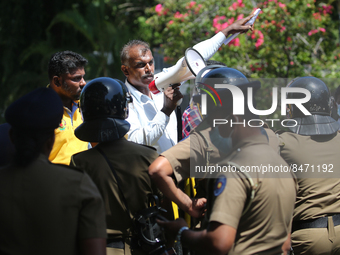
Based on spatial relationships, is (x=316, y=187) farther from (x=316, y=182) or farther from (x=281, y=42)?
(x=281, y=42)

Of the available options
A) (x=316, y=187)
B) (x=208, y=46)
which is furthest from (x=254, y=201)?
(x=208, y=46)

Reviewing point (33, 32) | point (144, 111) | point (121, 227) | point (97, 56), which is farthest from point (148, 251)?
point (33, 32)

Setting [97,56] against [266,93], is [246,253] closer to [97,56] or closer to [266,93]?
[266,93]

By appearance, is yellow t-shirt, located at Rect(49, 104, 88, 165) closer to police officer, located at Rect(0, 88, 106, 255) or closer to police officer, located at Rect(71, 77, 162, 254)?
police officer, located at Rect(71, 77, 162, 254)

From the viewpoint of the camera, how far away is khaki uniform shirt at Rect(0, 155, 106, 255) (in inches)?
65.1

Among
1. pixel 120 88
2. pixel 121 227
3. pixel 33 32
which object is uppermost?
pixel 33 32

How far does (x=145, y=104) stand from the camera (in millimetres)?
3682

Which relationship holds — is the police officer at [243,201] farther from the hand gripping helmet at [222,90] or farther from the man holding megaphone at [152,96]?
the man holding megaphone at [152,96]

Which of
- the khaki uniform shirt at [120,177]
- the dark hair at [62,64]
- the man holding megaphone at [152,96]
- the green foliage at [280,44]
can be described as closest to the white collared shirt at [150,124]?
the man holding megaphone at [152,96]

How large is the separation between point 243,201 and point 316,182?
1.14 m

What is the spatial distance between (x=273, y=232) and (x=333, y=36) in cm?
862

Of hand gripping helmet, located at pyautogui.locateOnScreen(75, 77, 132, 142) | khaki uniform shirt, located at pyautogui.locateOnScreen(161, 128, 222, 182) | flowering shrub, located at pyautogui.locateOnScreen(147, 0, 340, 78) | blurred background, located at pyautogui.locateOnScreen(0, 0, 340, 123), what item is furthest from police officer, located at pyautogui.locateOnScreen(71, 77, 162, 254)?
flowering shrub, located at pyautogui.locateOnScreen(147, 0, 340, 78)

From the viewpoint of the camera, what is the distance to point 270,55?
7.16 m

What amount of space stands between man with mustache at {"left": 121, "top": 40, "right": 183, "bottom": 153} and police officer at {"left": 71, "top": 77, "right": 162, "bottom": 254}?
63 cm
